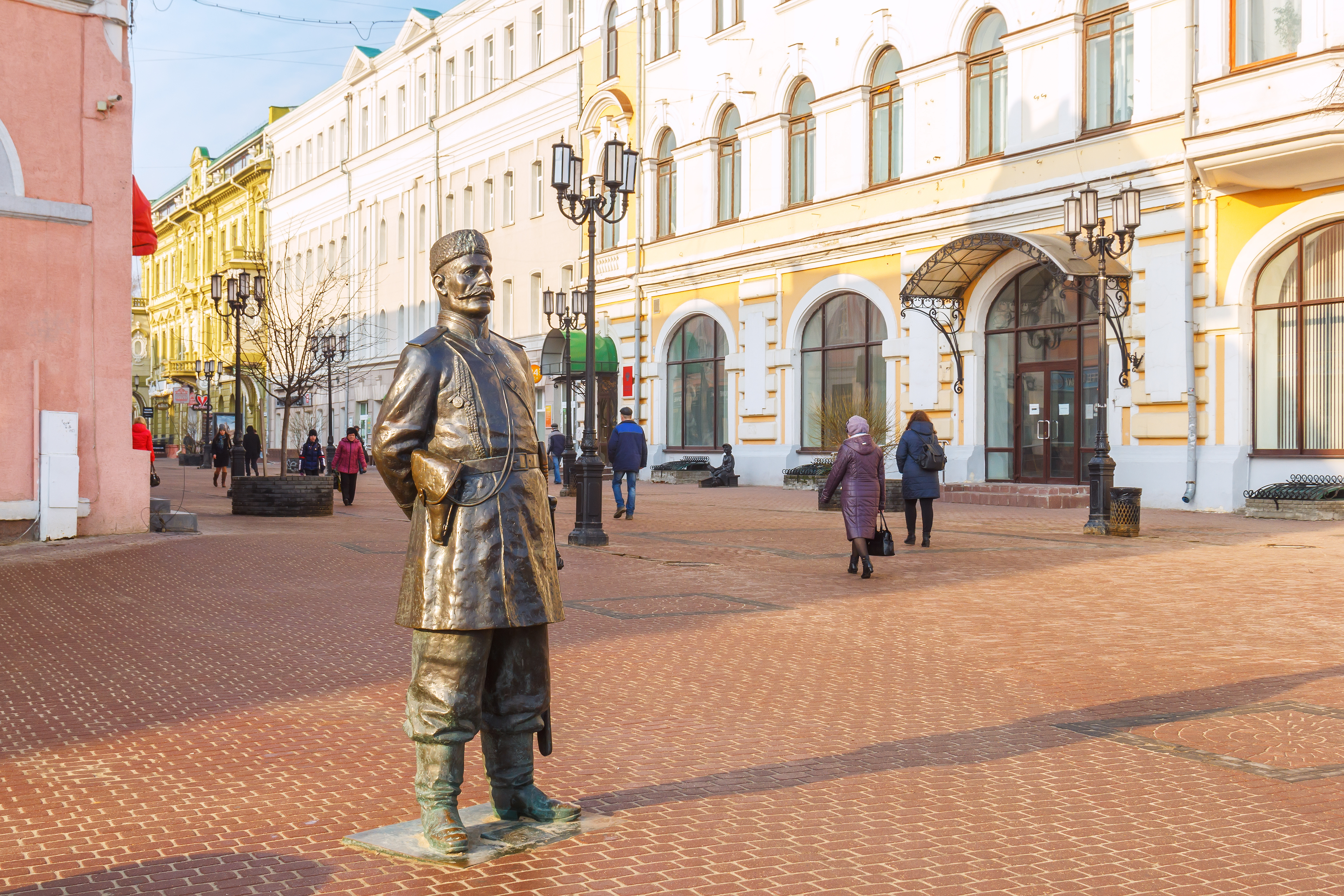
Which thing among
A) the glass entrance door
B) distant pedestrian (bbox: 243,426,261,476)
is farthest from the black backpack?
distant pedestrian (bbox: 243,426,261,476)

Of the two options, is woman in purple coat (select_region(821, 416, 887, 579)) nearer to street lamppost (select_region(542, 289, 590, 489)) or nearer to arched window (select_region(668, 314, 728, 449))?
street lamppost (select_region(542, 289, 590, 489))

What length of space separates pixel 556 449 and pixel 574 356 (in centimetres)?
556

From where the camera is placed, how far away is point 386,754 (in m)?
5.75

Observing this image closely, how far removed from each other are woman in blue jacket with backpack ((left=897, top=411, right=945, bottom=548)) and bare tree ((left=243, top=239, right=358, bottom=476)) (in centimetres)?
1073

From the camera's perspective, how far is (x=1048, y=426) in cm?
2488

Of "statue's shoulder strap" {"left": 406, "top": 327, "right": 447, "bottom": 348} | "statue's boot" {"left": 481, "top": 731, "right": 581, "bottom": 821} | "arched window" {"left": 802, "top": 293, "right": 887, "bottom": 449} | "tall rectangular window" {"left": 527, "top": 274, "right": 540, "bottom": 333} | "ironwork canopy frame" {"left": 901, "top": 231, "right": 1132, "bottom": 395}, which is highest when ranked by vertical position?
"tall rectangular window" {"left": 527, "top": 274, "right": 540, "bottom": 333}

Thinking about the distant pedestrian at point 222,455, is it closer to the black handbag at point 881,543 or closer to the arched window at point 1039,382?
the arched window at point 1039,382

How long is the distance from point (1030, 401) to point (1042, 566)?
12191mm

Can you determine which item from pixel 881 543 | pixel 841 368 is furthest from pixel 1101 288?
pixel 841 368

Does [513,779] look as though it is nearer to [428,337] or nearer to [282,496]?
[428,337]

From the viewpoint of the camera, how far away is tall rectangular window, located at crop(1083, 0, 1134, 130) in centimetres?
2314

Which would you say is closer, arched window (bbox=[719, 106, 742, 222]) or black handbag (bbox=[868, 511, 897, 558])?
black handbag (bbox=[868, 511, 897, 558])

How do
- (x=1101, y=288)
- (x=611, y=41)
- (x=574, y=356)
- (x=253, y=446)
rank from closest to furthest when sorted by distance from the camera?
(x=1101, y=288) < (x=574, y=356) < (x=253, y=446) < (x=611, y=41)

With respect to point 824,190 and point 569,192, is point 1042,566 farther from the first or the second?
point 824,190
